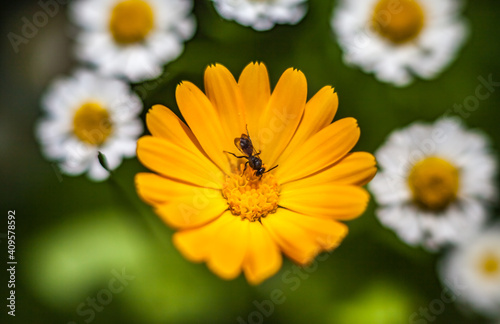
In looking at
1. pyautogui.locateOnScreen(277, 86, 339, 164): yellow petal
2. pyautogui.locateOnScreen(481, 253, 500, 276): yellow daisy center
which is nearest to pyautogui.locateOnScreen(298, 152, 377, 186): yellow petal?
pyautogui.locateOnScreen(277, 86, 339, 164): yellow petal

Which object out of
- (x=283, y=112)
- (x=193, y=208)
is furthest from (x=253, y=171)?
(x=193, y=208)

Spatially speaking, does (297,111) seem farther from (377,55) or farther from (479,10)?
(479,10)

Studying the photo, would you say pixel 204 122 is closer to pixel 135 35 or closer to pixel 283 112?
pixel 283 112

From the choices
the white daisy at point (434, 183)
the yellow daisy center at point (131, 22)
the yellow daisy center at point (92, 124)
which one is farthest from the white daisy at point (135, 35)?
the white daisy at point (434, 183)

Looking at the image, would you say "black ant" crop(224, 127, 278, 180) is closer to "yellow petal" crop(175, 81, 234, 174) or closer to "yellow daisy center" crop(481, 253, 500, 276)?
"yellow petal" crop(175, 81, 234, 174)

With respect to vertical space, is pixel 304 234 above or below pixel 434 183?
above

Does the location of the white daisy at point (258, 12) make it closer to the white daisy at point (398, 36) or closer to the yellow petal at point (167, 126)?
the white daisy at point (398, 36)
